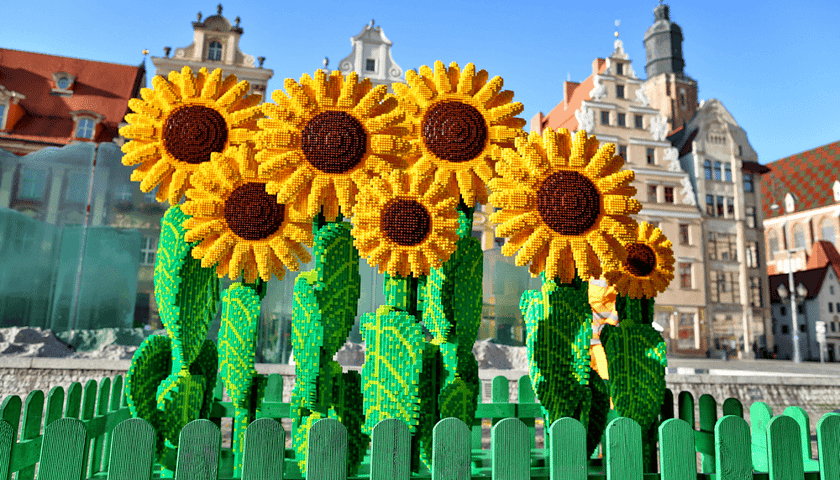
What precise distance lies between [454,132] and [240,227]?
896 mm

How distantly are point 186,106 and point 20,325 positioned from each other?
9.23m

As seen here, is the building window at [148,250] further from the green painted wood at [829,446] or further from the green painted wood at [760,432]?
the green painted wood at [829,446]

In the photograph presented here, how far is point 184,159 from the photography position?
86.2 inches

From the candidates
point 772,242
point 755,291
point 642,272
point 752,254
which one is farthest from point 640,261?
point 772,242

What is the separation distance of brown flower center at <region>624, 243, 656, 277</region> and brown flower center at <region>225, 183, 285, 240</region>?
56.4 inches

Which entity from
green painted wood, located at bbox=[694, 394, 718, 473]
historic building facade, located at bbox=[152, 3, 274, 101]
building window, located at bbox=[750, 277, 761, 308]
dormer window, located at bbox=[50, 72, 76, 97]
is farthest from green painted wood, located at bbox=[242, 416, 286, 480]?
building window, located at bbox=[750, 277, 761, 308]

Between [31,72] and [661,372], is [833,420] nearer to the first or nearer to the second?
[661,372]

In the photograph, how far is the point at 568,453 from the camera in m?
1.46

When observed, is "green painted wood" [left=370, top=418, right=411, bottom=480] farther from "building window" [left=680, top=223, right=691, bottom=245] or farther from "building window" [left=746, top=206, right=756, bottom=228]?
"building window" [left=746, top=206, right=756, bottom=228]

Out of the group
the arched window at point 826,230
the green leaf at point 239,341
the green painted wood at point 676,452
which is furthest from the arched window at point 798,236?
the green leaf at point 239,341

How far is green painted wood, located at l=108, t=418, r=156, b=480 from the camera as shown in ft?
4.58

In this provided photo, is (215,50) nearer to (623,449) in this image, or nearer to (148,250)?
(148,250)

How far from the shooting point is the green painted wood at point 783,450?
1547 millimetres

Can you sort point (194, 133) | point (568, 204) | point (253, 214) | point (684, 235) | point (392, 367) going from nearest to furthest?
point (392, 367) → point (568, 204) → point (253, 214) → point (194, 133) → point (684, 235)
